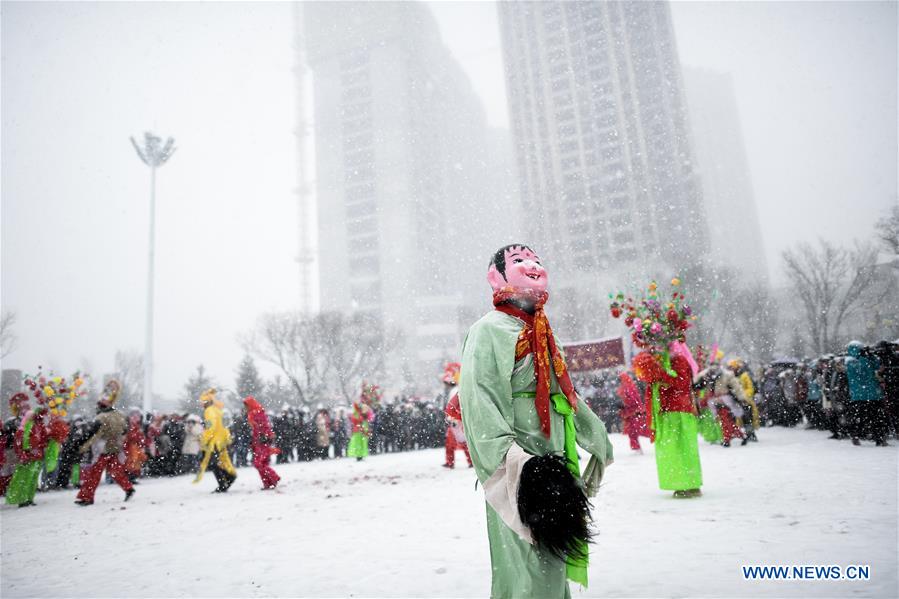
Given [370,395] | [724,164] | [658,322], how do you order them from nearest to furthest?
[658,322]
[370,395]
[724,164]

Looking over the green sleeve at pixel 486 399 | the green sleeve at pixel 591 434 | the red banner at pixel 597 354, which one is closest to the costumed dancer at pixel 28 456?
the green sleeve at pixel 486 399

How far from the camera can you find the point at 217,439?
9953 millimetres

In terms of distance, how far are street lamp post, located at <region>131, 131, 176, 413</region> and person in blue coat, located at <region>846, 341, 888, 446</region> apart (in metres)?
25.2

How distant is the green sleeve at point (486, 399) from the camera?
198 centimetres

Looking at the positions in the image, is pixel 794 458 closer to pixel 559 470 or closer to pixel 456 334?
pixel 559 470

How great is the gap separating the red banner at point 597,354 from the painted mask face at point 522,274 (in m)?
25.4

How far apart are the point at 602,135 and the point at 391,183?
35548mm

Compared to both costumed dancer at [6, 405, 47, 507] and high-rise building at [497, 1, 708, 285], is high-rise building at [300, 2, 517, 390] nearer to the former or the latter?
high-rise building at [497, 1, 708, 285]

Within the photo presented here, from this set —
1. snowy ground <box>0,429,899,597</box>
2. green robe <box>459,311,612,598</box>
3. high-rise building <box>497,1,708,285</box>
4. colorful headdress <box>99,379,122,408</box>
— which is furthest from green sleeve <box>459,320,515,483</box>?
high-rise building <box>497,1,708,285</box>

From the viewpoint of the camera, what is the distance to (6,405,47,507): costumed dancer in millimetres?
9586

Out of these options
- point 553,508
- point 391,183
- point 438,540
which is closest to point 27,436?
point 438,540

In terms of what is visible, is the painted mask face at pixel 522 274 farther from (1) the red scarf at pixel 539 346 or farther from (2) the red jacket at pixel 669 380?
(2) the red jacket at pixel 669 380

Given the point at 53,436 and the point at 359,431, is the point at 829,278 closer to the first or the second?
the point at 359,431

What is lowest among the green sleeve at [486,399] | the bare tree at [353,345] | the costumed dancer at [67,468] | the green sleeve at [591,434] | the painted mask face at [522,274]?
the costumed dancer at [67,468]
